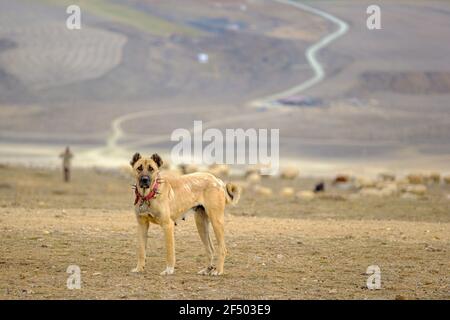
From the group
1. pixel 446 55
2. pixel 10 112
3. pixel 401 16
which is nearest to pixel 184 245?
pixel 10 112

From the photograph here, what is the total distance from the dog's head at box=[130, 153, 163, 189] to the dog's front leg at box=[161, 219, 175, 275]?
2.10ft

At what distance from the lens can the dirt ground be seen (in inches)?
534

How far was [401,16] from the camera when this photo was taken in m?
109

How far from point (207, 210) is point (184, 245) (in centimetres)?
263

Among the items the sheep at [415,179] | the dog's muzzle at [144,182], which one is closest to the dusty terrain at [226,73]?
the sheep at [415,179]

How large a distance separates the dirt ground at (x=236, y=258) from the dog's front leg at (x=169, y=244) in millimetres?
161

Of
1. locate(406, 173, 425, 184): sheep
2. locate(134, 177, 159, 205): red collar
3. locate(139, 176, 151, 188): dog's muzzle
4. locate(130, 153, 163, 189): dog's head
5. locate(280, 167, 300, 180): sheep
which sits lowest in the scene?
locate(134, 177, 159, 205): red collar

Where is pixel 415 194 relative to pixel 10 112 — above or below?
below

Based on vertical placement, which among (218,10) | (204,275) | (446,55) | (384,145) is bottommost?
(204,275)

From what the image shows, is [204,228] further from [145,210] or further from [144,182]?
[144,182]

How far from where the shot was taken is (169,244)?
47.0 feet

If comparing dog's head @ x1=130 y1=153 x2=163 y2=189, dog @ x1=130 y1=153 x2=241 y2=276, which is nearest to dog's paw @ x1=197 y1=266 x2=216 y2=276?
dog @ x1=130 y1=153 x2=241 y2=276

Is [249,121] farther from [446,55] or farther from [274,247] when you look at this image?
[274,247]

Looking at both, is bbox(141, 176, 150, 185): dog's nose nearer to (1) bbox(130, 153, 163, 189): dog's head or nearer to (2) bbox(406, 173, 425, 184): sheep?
(1) bbox(130, 153, 163, 189): dog's head
